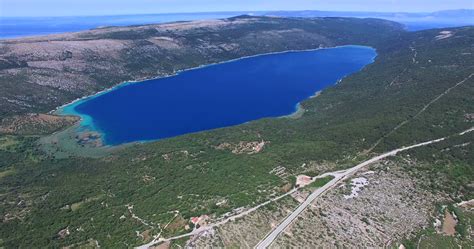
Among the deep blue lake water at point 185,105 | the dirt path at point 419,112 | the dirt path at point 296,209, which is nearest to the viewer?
the dirt path at point 296,209

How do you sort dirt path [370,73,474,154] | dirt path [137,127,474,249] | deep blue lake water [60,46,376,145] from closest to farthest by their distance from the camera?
dirt path [137,127,474,249]
dirt path [370,73,474,154]
deep blue lake water [60,46,376,145]

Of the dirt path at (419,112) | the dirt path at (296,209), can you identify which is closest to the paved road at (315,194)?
the dirt path at (296,209)

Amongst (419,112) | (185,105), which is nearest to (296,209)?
(419,112)

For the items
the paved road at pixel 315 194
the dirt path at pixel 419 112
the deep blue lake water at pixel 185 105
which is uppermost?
the dirt path at pixel 419 112

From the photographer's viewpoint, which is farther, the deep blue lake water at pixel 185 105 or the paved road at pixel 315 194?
the deep blue lake water at pixel 185 105

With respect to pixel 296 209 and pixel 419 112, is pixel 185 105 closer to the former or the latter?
pixel 419 112

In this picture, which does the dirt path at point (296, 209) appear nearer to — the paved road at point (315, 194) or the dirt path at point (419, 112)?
the paved road at point (315, 194)

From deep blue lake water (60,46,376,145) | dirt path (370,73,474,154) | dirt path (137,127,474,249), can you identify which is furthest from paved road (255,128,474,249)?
deep blue lake water (60,46,376,145)

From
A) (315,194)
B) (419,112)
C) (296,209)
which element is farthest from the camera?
(419,112)

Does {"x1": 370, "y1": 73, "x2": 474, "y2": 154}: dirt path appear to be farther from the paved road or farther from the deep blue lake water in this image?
the deep blue lake water

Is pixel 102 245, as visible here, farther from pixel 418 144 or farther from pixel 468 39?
pixel 468 39

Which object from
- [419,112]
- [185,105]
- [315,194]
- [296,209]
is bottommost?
[185,105]

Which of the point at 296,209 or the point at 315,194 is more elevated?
the point at 315,194
